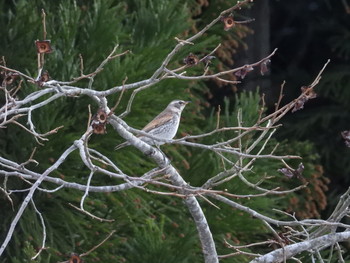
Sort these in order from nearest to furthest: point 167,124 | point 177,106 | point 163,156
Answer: point 163,156
point 167,124
point 177,106

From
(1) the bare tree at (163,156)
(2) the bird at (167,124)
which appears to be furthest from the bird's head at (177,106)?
(1) the bare tree at (163,156)

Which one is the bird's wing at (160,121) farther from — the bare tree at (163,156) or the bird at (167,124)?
the bare tree at (163,156)

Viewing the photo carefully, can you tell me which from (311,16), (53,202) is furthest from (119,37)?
(311,16)

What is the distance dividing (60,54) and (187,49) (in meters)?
0.80

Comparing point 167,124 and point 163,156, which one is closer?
point 163,156

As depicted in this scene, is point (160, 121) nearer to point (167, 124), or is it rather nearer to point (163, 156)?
point (167, 124)

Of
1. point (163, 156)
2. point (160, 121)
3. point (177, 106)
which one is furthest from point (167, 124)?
point (163, 156)

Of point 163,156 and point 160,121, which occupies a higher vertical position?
point 163,156

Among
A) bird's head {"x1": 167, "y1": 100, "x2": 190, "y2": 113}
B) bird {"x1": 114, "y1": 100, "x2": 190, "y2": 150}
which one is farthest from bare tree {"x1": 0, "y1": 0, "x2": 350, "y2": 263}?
bird's head {"x1": 167, "y1": 100, "x2": 190, "y2": 113}

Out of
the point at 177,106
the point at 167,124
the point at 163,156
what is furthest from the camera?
the point at 177,106

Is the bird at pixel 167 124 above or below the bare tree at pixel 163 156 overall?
below

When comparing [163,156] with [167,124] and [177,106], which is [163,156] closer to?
[167,124]

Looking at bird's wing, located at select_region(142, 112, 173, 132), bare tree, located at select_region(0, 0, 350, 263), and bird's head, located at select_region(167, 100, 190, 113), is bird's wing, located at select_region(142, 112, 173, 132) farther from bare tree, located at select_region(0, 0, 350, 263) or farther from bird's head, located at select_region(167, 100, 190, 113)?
bare tree, located at select_region(0, 0, 350, 263)

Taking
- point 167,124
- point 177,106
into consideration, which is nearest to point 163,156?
point 167,124
